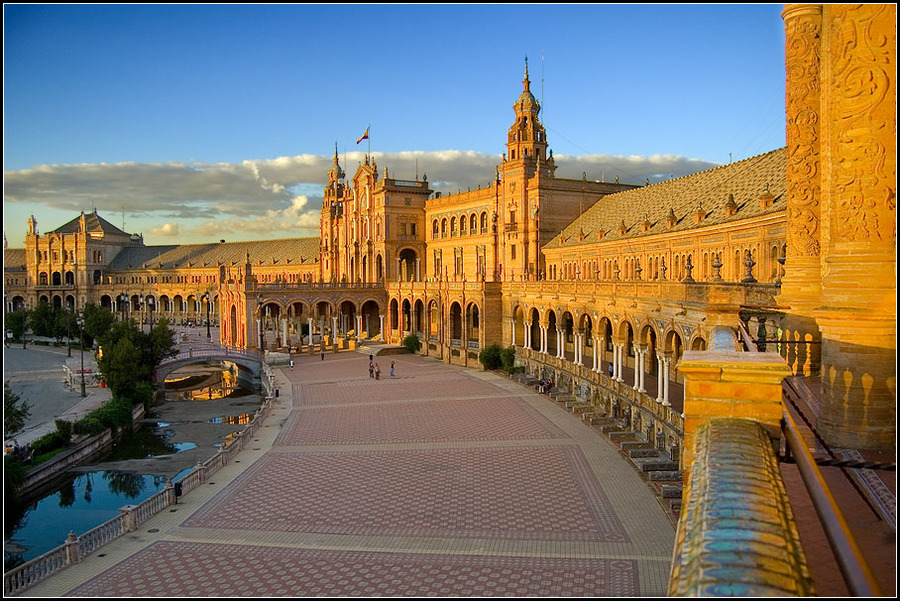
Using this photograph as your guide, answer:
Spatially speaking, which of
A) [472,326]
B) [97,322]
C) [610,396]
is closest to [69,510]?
[610,396]

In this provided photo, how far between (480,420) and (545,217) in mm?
31063

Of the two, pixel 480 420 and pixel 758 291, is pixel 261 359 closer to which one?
pixel 480 420

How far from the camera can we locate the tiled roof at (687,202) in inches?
1319

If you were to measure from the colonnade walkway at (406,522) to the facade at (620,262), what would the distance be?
5.67 m

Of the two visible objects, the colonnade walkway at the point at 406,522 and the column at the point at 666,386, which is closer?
the colonnade walkway at the point at 406,522

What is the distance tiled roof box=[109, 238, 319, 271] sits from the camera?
105938mm

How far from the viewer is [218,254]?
11381cm

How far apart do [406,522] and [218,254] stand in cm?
10236

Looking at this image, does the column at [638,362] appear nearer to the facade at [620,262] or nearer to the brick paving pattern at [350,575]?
the facade at [620,262]

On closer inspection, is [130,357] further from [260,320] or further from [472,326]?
[472,326]

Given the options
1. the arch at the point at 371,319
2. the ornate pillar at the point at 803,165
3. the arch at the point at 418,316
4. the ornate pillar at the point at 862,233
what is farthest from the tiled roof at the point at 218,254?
the ornate pillar at the point at 862,233

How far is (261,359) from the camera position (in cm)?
5725

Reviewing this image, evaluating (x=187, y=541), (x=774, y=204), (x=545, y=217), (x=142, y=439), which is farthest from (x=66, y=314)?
(x=774, y=204)

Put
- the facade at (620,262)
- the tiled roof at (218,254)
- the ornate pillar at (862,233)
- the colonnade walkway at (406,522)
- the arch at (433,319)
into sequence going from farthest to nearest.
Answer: the tiled roof at (218,254), the arch at (433,319), the colonnade walkway at (406,522), the facade at (620,262), the ornate pillar at (862,233)
